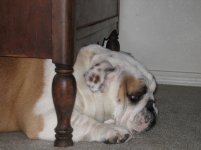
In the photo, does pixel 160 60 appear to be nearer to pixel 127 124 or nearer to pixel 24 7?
pixel 127 124

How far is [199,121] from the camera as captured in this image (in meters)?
1.77

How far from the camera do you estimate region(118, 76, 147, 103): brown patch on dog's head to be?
1465 millimetres

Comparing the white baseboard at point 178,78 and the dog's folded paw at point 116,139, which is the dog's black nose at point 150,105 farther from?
the white baseboard at point 178,78

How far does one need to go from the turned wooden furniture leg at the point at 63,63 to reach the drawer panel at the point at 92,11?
13cm

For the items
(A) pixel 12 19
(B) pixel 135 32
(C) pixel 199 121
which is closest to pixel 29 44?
(A) pixel 12 19

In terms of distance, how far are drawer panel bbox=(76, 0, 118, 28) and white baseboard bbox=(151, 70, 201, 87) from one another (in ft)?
1.75

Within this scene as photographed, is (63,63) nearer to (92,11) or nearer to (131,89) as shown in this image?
(131,89)

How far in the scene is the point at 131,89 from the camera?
146 cm

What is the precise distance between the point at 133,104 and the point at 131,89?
55mm

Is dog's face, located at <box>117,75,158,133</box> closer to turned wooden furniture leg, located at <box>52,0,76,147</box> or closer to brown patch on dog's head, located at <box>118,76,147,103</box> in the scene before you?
brown patch on dog's head, located at <box>118,76,147,103</box>

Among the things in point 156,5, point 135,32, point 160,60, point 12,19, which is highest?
point 12,19

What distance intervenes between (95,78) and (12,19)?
34 cm

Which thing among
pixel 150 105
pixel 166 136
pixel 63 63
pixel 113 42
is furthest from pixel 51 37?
pixel 113 42

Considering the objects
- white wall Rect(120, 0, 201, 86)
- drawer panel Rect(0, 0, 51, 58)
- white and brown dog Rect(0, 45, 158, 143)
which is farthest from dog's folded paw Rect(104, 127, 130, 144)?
white wall Rect(120, 0, 201, 86)
